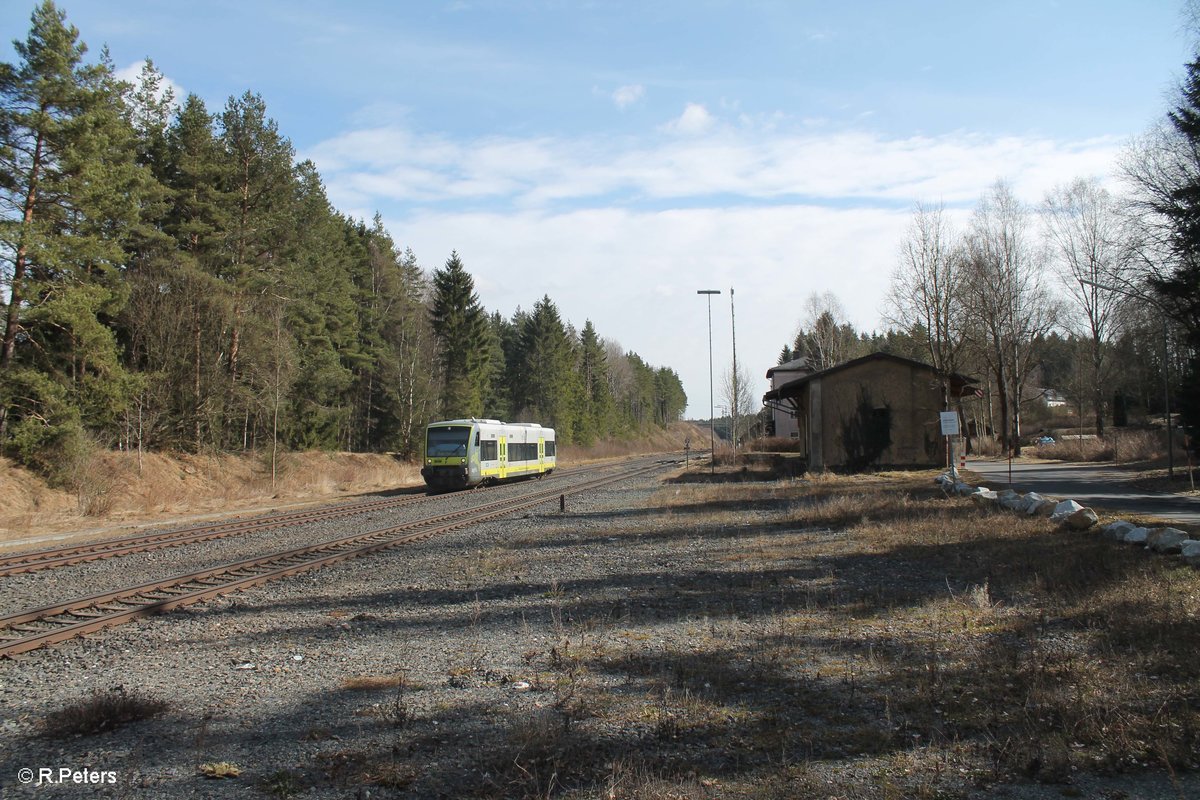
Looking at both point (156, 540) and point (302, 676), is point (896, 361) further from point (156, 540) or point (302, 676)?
point (302, 676)

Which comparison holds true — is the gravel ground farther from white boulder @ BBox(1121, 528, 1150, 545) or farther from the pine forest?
the pine forest

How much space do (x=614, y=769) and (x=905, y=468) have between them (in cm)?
3133

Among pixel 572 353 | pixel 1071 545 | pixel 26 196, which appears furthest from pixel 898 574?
pixel 572 353

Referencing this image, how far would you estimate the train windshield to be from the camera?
1226 inches

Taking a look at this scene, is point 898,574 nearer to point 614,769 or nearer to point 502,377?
point 614,769

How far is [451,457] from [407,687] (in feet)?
83.2

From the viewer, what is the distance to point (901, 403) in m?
33.3

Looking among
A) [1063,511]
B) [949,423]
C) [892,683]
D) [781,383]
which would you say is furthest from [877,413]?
[781,383]

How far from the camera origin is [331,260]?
145ft

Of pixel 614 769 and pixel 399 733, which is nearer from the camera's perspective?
pixel 614 769

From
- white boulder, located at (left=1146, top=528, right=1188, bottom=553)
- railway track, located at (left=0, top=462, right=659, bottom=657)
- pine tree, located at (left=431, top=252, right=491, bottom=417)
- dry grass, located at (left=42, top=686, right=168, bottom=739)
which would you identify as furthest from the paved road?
pine tree, located at (left=431, top=252, right=491, bottom=417)

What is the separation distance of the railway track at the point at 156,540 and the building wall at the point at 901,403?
64.1 ft

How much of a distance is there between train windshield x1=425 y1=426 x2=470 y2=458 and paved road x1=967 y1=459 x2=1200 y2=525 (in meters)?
18.5

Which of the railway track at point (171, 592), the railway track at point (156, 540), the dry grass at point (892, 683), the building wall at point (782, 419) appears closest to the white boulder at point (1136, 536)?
the dry grass at point (892, 683)
